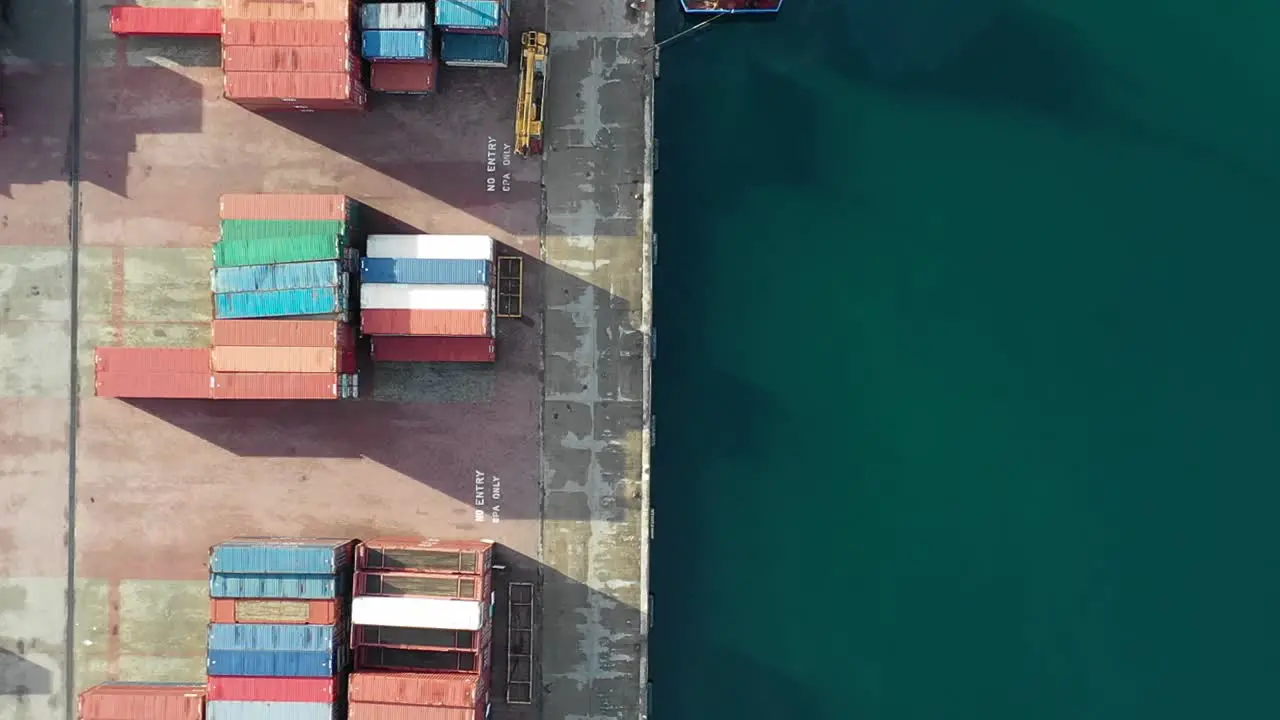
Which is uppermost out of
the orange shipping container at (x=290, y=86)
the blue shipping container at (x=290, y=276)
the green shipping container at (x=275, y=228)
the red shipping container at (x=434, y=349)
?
the orange shipping container at (x=290, y=86)

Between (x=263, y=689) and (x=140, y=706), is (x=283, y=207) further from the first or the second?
(x=140, y=706)

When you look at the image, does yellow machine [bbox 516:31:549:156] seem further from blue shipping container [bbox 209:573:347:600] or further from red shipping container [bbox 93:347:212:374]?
blue shipping container [bbox 209:573:347:600]

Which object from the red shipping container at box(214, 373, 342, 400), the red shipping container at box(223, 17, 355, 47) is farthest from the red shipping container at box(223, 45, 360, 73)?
the red shipping container at box(214, 373, 342, 400)

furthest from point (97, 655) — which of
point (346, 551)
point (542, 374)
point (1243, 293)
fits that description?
point (1243, 293)

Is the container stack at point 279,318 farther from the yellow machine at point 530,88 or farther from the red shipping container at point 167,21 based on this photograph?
the red shipping container at point 167,21

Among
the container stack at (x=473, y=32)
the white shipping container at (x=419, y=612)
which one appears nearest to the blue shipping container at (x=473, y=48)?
the container stack at (x=473, y=32)

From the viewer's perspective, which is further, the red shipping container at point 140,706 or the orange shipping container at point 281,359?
the red shipping container at point 140,706
